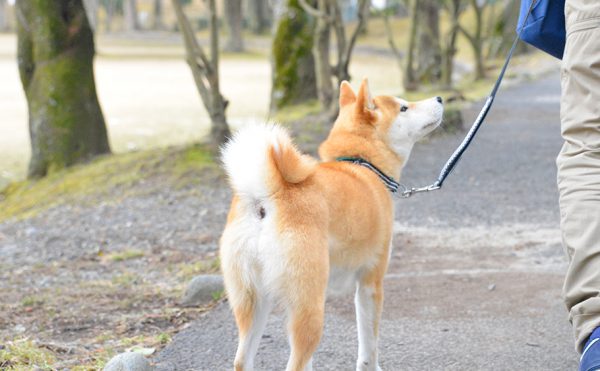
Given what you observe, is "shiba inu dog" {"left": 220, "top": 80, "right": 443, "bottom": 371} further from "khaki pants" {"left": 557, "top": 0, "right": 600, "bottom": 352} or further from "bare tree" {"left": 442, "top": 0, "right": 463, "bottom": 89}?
"bare tree" {"left": 442, "top": 0, "right": 463, "bottom": 89}

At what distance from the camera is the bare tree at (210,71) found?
1061 centimetres

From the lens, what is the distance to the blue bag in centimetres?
416

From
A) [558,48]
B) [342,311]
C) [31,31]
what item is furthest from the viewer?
[31,31]

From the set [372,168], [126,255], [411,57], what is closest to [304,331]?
[372,168]

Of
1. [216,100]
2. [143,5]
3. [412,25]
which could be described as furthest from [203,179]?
[143,5]

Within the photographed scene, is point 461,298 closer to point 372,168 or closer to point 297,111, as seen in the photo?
point 372,168

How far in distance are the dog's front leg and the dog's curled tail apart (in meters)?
0.90

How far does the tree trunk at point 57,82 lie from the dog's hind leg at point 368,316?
329 inches

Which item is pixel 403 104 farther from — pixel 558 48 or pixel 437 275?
pixel 437 275

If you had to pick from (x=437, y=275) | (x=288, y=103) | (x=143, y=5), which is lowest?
(x=143, y=5)

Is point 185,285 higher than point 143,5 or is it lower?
higher

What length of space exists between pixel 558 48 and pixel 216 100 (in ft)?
22.7

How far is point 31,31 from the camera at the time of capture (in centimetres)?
1212

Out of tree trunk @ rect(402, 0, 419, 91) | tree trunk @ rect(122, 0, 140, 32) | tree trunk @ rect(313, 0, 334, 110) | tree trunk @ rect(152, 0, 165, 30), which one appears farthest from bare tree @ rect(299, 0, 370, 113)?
tree trunk @ rect(152, 0, 165, 30)
